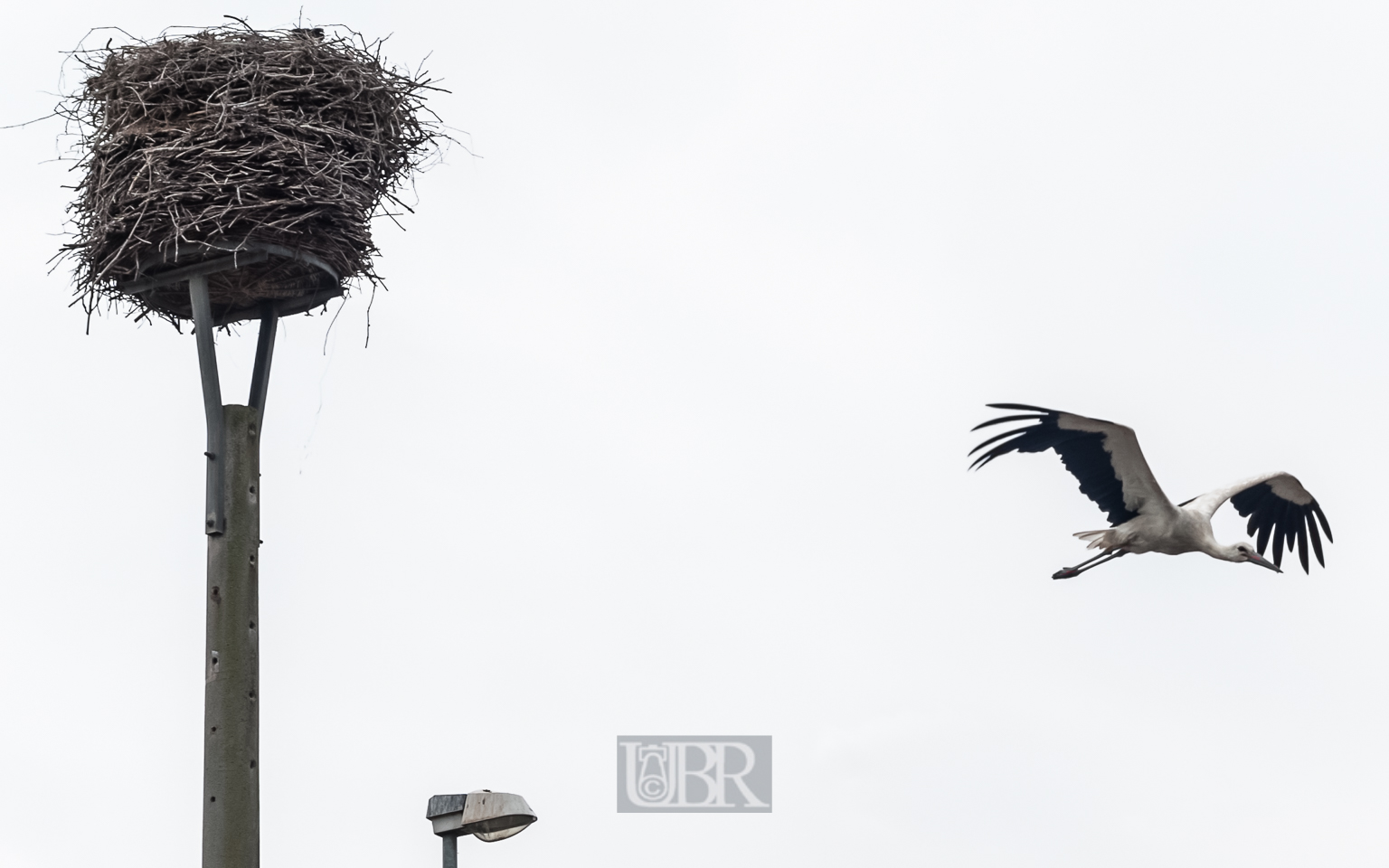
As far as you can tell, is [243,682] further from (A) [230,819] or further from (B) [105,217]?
(B) [105,217]

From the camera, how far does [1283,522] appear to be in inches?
A: 386

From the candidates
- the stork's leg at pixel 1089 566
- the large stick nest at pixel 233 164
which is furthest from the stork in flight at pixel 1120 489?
the large stick nest at pixel 233 164

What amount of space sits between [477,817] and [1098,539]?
421 cm

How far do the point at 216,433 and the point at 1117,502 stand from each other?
177 inches

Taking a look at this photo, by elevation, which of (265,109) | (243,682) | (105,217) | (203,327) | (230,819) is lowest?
(230,819)

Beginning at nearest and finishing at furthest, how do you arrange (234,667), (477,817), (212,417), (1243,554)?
(477,817) < (234,667) < (212,417) < (1243,554)

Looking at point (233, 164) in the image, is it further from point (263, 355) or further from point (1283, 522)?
point (1283, 522)

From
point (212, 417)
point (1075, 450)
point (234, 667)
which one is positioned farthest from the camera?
point (1075, 450)

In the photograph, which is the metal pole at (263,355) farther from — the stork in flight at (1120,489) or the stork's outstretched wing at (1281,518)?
the stork's outstretched wing at (1281,518)

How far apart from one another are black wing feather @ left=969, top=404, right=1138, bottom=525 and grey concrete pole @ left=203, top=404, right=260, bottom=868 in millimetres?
3310

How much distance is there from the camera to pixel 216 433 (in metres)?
6.82

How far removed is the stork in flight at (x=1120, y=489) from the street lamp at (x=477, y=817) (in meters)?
3.20

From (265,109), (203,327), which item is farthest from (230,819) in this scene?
(265,109)

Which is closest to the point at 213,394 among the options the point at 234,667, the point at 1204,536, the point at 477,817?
the point at 234,667
